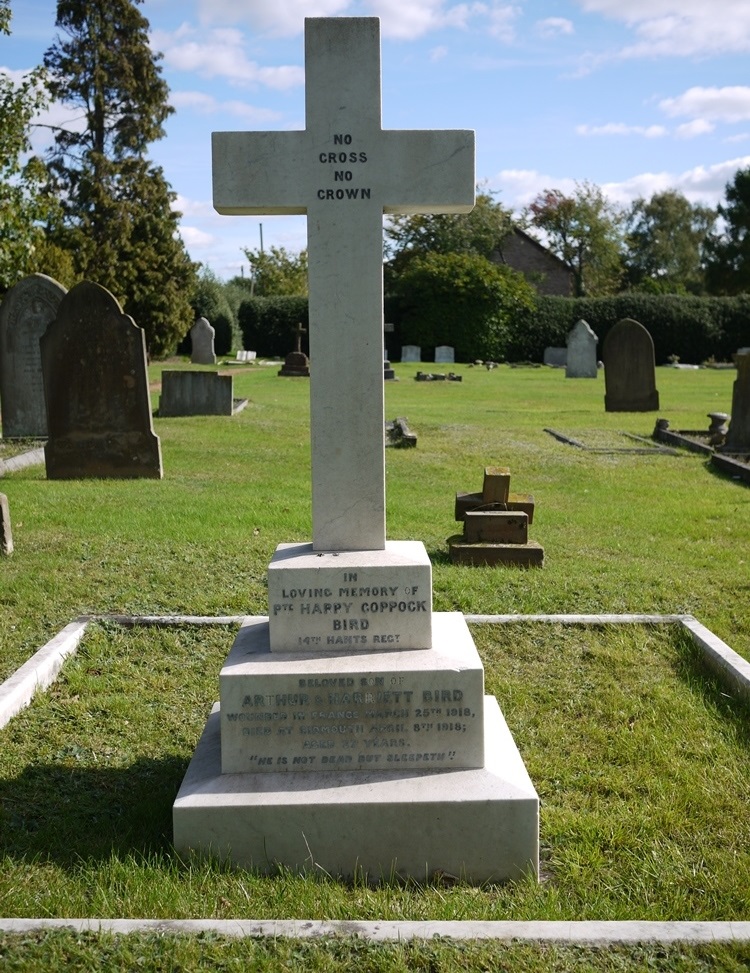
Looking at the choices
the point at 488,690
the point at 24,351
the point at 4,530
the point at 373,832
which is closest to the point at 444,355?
the point at 24,351

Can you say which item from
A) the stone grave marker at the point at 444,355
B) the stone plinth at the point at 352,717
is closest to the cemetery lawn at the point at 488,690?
the stone plinth at the point at 352,717

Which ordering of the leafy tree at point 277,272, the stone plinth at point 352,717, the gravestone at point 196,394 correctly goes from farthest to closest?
the leafy tree at point 277,272, the gravestone at point 196,394, the stone plinth at point 352,717

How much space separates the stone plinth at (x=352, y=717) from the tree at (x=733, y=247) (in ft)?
210

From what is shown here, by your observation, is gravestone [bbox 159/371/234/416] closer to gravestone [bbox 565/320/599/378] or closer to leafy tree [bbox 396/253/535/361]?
gravestone [bbox 565/320/599/378]

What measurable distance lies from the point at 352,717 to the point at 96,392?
823cm

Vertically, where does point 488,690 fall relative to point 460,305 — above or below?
below

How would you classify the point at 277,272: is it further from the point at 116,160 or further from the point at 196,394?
the point at 196,394

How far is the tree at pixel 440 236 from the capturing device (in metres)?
50.4

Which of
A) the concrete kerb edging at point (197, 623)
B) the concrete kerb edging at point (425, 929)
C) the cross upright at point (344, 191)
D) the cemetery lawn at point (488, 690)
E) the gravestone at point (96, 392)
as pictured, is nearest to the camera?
the concrete kerb edging at point (425, 929)

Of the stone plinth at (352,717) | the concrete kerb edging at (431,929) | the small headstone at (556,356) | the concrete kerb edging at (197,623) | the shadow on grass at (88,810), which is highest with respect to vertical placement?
the small headstone at (556,356)

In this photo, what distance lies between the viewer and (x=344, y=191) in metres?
3.77

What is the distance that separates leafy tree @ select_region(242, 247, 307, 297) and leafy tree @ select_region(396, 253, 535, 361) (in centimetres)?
1476

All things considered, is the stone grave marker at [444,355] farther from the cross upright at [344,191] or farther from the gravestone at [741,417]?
the cross upright at [344,191]

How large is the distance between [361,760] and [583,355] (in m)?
32.1
